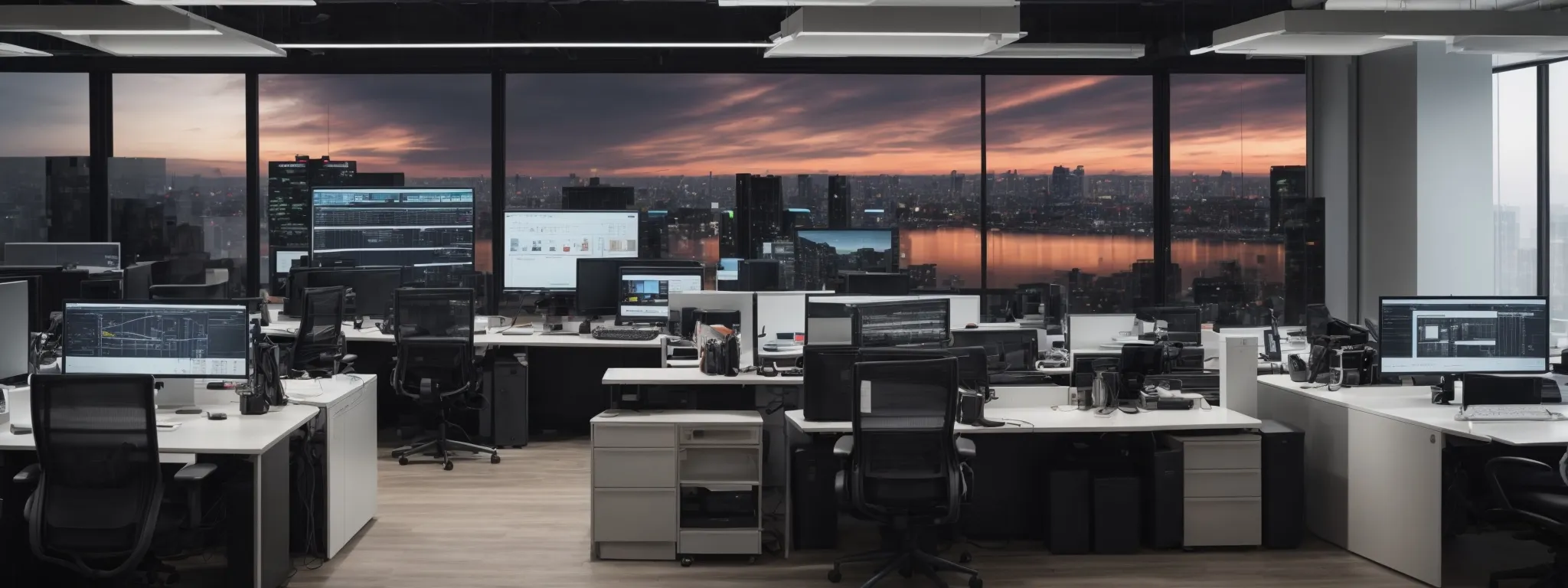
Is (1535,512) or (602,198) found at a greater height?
(602,198)

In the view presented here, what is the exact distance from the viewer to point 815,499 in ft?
18.6

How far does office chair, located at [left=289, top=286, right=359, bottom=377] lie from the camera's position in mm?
7027

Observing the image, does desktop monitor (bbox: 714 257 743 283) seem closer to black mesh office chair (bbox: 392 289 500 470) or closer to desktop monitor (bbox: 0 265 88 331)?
black mesh office chair (bbox: 392 289 500 470)

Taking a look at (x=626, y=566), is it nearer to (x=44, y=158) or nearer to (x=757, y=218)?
(x=757, y=218)

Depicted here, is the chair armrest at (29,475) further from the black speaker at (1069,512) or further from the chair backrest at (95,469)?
the black speaker at (1069,512)

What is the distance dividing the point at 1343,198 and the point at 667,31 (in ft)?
19.5

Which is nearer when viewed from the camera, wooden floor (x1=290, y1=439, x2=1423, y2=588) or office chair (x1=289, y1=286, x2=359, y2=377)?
wooden floor (x1=290, y1=439, x2=1423, y2=588)

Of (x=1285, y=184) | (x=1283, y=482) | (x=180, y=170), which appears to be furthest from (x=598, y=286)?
(x=1285, y=184)

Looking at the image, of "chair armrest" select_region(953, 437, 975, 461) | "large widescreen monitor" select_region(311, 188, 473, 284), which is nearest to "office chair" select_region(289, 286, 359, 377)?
"large widescreen monitor" select_region(311, 188, 473, 284)

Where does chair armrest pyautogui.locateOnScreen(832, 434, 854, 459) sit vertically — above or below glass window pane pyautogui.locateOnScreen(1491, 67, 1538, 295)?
below

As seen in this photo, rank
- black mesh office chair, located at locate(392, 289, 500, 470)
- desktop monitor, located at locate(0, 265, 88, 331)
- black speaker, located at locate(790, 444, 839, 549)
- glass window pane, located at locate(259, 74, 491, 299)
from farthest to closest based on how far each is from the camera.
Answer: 1. glass window pane, located at locate(259, 74, 491, 299)
2. black mesh office chair, located at locate(392, 289, 500, 470)
3. desktop monitor, located at locate(0, 265, 88, 331)
4. black speaker, located at locate(790, 444, 839, 549)

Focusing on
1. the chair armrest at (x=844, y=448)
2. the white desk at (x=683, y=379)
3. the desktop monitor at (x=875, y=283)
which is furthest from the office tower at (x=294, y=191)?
the chair armrest at (x=844, y=448)

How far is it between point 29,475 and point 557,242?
521cm

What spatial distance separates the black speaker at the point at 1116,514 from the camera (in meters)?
5.57
